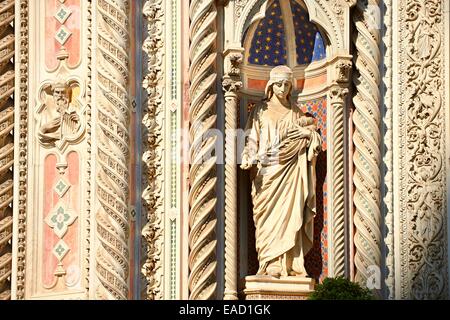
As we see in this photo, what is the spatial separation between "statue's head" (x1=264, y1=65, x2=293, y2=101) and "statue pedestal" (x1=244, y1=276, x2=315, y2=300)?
207 centimetres

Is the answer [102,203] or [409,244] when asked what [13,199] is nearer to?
[102,203]

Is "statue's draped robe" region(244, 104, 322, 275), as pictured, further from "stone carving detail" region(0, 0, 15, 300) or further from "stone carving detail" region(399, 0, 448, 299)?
"stone carving detail" region(0, 0, 15, 300)

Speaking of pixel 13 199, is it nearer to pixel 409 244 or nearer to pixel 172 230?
pixel 172 230

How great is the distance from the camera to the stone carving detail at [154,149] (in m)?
26.8

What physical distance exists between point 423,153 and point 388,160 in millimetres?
397

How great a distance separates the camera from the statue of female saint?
26938 millimetres

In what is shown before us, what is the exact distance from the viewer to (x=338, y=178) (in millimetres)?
27391

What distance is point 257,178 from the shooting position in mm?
27172

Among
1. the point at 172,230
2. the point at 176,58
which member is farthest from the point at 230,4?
the point at 172,230

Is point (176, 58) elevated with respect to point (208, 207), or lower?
elevated

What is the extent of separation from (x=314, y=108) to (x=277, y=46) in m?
0.82

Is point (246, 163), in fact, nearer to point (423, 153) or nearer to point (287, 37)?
point (287, 37)

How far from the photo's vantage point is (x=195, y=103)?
2686 cm

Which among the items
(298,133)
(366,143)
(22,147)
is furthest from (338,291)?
(22,147)
